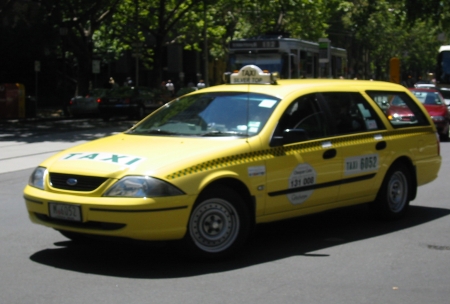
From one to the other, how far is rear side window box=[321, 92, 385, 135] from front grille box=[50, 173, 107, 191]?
109 inches

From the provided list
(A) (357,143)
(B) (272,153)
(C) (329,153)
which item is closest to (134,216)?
(B) (272,153)

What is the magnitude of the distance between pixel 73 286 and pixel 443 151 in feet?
46.0

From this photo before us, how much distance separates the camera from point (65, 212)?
22.1ft

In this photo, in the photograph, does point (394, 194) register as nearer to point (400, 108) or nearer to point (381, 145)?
point (381, 145)

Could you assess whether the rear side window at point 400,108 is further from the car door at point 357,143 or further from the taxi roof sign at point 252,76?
the taxi roof sign at point 252,76

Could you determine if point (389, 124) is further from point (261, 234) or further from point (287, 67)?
point (287, 67)

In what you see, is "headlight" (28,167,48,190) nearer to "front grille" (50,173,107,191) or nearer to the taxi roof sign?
"front grille" (50,173,107,191)

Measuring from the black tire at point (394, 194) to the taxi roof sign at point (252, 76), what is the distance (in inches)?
71.2

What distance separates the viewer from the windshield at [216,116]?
7484mm

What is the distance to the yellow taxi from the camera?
654 cm

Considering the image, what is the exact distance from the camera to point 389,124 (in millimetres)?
8945

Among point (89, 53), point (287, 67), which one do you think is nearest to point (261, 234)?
point (287, 67)

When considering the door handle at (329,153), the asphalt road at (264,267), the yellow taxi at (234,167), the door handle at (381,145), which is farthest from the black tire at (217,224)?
the door handle at (381,145)

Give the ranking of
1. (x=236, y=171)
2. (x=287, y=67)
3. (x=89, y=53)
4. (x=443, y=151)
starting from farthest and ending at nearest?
(x=89, y=53)
(x=287, y=67)
(x=443, y=151)
(x=236, y=171)
